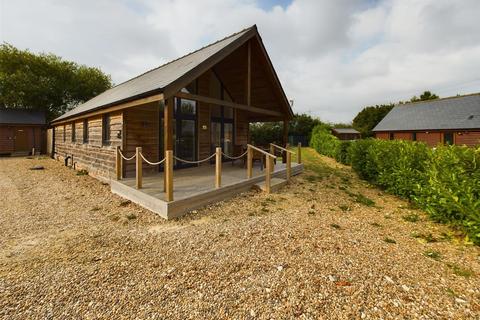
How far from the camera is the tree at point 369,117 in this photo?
4675cm

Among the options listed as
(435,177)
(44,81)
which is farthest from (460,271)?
(44,81)

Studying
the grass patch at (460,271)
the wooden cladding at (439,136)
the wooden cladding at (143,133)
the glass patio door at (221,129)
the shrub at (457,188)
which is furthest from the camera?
the wooden cladding at (439,136)

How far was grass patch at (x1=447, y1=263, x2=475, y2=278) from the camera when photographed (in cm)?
289

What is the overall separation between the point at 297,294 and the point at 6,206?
7.50 meters

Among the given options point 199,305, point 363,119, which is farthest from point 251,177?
point 363,119

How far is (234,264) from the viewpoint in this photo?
3.15 meters

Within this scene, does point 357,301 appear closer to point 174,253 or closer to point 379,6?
point 174,253

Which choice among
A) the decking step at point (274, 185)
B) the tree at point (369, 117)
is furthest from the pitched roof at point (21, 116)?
the tree at point (369, 117)

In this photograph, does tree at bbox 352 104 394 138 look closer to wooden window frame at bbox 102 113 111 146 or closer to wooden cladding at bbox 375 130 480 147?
wooden cladding at bbox 375 130 480 147

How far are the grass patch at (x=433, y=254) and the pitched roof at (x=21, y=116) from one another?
2862 cm

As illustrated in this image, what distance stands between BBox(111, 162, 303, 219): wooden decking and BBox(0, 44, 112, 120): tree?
91.7 feet

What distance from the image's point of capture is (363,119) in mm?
50625

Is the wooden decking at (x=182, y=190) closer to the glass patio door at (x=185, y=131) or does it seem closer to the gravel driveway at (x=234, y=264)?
the gravel driveway at (x=234, y=264)

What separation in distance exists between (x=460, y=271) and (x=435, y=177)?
2.21 m
